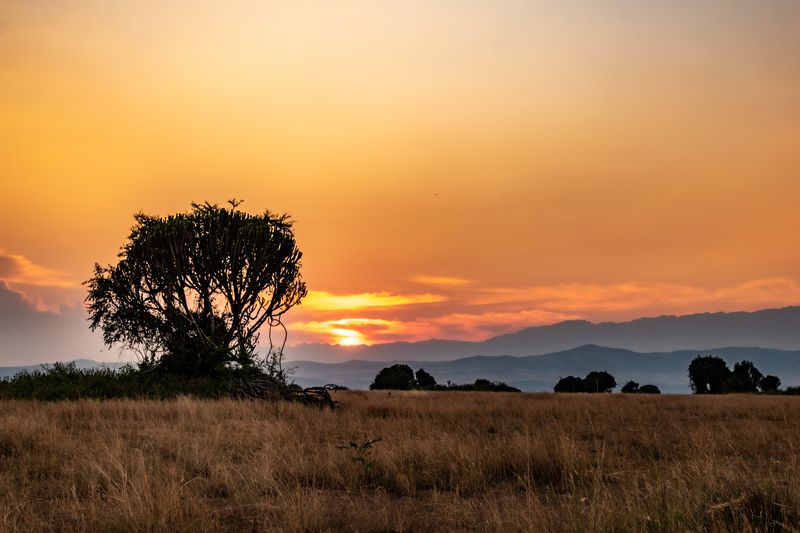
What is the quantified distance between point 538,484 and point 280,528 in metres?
4.35

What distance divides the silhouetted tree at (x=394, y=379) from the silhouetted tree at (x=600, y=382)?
14893mm

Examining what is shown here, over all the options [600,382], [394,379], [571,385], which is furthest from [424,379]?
[600,382]

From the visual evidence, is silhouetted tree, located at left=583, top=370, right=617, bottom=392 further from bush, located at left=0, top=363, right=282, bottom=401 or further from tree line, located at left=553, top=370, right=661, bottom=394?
bush, located at left=0, top=363, right=282, bottom=401

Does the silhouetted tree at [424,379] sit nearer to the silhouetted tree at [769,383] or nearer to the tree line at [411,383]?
the tree line at [411,383]

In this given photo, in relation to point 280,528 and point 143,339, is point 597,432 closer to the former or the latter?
point 280,528

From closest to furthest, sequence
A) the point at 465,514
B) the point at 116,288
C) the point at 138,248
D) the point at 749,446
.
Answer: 1. the point at 465,514
2. the point at 749,446
3. the point at 138,248
4. the point at 116,288

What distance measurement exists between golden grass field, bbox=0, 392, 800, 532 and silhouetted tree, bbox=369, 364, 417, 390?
31.2 m

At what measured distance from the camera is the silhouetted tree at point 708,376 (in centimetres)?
4553

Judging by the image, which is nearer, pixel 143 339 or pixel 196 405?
pixel 196 405

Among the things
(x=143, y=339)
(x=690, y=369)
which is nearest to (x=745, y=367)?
(x=690, y=369)

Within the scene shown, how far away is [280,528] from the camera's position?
18.8 feet

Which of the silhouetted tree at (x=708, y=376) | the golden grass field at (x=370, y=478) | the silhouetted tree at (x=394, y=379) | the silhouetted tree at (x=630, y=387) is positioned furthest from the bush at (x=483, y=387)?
the golden grass field at (x=370, y=478)

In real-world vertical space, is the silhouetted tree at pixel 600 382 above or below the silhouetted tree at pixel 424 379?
below

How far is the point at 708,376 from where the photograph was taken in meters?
46.2
